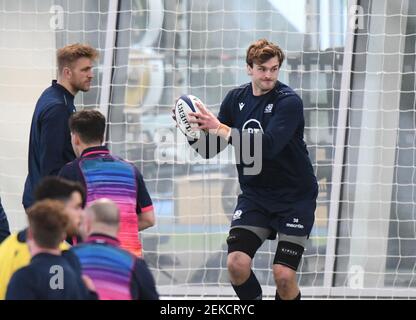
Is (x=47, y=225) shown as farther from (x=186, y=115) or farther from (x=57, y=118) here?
(x=186, y=115)

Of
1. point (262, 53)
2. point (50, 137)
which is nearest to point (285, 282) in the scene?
point (262, 53)

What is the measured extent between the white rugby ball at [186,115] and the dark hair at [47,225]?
2229 mm

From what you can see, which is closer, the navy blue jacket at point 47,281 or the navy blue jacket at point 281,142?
the navy blue jacket at point 47,281

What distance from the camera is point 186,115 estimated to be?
20.7ft

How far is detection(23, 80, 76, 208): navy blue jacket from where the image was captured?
6023mm

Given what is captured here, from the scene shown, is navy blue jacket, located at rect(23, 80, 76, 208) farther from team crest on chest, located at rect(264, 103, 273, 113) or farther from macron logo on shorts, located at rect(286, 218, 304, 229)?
macron logo on shorts, located at rect(286, 218, 304, 229)

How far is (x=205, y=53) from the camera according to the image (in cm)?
856

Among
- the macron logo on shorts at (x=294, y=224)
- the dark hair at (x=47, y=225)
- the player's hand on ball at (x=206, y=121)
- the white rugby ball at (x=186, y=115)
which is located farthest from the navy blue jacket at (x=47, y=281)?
the macron logo on shorts at (x=294, y=224)

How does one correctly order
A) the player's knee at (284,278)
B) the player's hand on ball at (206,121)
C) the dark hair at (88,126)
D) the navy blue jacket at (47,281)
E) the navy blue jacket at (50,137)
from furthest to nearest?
the player's knee at (284,278) < the player's hand on ball at (206,121) < the navy blue jacket at (50,137) < the dark hair at (88,126) < the navy blue jacket at (47,281)

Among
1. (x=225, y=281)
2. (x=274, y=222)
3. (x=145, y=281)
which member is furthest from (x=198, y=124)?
(x=225, y=281)

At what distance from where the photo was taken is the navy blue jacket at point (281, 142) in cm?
625

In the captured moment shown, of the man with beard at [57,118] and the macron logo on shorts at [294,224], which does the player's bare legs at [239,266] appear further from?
the man with beard at [57,118]

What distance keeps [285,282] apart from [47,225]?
249 centimetres

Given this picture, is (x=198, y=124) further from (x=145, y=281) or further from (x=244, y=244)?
(x=145, y=281)
